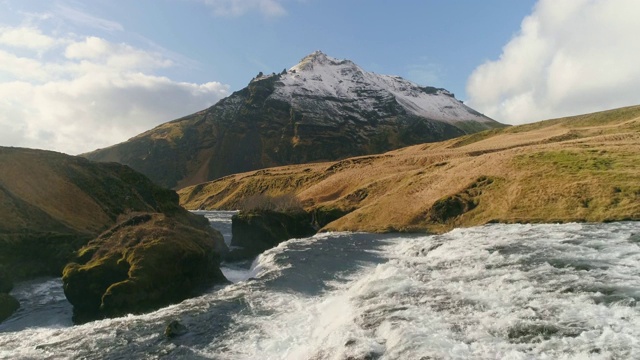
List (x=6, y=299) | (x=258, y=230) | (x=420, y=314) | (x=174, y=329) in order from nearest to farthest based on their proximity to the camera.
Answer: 1. (x=420, y=314)
2. (x=174, y=329)
3. (x=6, y=299)
4. (x=258, y=230)

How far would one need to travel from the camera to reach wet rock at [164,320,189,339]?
2019 centimetres

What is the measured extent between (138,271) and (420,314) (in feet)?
58.7

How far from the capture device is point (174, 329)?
20.5 meters

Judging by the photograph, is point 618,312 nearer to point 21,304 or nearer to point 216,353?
point 216,353

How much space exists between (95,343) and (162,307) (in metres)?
6.22

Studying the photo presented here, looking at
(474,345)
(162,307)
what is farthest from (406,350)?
(162,307)

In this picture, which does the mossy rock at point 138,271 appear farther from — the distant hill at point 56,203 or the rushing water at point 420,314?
the distant hill at point 56,203

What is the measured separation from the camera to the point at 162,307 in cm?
2603

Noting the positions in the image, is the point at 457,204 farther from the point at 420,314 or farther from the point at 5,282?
the point at 5,282

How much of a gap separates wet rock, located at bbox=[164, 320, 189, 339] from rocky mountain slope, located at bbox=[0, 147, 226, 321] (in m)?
5.59

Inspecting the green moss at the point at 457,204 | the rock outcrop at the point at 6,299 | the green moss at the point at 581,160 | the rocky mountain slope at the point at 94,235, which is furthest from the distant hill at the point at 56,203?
the green moss at the point at 581,160

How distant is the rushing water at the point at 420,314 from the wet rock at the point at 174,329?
41cm

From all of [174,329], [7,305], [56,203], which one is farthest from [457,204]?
[56,203]

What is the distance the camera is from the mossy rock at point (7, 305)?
26069 millimetres
